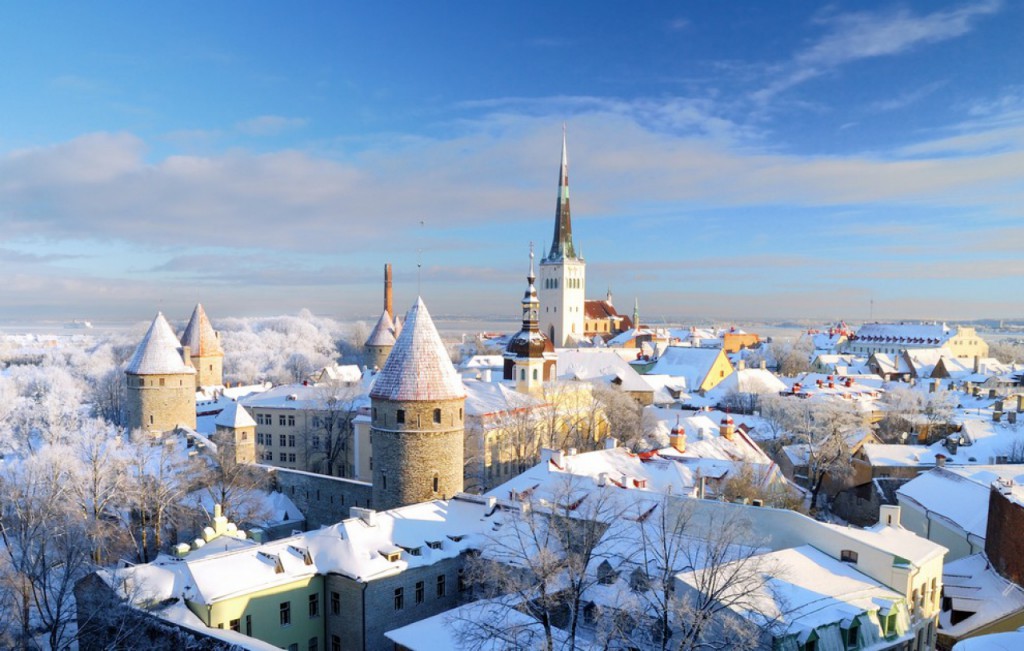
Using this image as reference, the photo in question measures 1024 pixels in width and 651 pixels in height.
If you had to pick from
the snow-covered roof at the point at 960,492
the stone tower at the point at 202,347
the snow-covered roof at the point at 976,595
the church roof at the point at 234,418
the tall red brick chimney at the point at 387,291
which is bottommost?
the snow-covered roof at the point at 976,595

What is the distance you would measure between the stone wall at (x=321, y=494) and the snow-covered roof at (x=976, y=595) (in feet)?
65.9

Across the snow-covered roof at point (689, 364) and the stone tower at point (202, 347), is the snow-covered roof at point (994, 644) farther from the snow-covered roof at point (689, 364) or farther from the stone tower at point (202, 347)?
the snow-covered roof at point (689, 364)

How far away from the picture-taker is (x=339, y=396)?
4962 centimetres

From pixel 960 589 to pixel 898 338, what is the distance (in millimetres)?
107070

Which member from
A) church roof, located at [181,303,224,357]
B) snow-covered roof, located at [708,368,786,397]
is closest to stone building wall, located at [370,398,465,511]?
church roof, located at [181,303,224,357]

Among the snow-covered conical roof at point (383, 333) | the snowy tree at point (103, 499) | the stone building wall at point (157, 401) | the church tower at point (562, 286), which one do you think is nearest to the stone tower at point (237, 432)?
the stone building wall at point (157, 401)

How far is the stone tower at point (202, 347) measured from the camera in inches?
2283

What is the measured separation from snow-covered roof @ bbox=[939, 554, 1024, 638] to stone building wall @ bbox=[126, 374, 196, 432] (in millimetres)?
38201

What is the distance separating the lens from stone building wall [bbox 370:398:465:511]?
26.7 m

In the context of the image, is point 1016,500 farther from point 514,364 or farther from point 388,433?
point 514,364

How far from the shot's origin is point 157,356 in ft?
143

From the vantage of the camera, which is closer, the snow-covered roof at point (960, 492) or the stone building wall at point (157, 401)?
the snow-covered roof at point (960, 492)

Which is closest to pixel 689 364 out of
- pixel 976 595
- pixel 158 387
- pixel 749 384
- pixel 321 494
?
pixel 749 384

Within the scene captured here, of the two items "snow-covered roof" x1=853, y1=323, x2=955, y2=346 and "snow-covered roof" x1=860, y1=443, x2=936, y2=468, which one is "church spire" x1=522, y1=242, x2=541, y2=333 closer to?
"snow-covered roof" x1=860, y1=443, x2=936, y2=468
